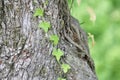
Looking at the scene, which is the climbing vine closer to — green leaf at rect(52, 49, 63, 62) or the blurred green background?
green leaf at rect(52, 49, 63, 62)

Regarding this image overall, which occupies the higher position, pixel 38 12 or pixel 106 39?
pixel 106 39

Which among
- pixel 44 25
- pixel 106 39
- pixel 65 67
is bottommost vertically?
pixel 65 67

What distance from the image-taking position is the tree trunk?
1.57 meters

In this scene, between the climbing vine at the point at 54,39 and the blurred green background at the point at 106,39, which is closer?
the climbing vine at the point at 54,39

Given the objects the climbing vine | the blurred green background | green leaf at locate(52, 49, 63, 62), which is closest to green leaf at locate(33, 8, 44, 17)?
the climbing vine

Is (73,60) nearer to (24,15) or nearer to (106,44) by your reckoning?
(24,15)

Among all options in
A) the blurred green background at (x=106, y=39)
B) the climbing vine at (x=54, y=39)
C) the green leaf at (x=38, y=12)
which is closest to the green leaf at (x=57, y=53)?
the climbing vine at (x=54, y=39)

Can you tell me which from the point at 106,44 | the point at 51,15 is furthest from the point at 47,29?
the point at 106,44

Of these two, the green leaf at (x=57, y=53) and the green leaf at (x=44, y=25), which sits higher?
the green leaf at (x=44, y=25)

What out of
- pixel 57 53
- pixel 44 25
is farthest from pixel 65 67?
pixel 44 25

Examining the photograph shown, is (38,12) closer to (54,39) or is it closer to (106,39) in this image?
(54,39)

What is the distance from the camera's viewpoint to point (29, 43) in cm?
159

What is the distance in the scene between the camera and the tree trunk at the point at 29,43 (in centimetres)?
157

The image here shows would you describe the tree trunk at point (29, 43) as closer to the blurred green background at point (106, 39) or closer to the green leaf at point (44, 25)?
the green leaf at point (44, 25)
